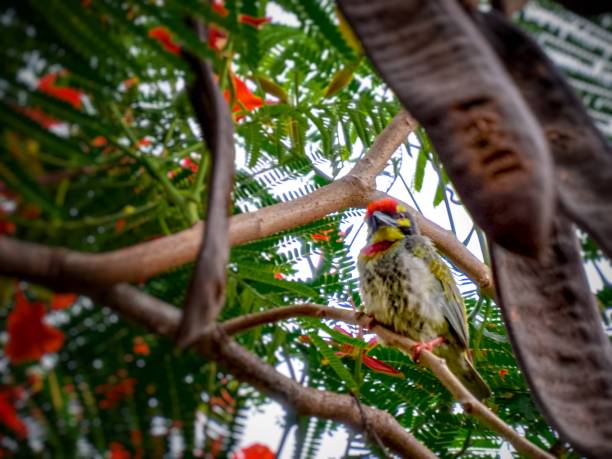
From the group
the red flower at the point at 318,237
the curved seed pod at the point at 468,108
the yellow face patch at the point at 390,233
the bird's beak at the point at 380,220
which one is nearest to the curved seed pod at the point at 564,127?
the curved seed pod at the point at 468,108

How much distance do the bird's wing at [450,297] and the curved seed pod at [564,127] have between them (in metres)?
1.56

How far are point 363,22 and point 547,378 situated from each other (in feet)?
1.48

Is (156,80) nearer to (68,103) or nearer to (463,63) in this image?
(68,103)

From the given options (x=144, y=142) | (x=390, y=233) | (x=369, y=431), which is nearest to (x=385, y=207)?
(x=390, y=233)

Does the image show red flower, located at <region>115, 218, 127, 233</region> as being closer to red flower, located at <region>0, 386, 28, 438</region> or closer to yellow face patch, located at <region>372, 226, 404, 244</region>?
red flower, located at <region>0, 386, 28, 438</region>

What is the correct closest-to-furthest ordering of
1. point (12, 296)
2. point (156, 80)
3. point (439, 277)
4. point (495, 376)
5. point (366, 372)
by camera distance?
point (12, 296) → point (156, 80) → point (366, 372) → point (495, 376) → point (439, 277)

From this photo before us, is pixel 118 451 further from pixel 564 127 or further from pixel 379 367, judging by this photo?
pixel 379 367

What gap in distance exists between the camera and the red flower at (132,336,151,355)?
695 millimetres

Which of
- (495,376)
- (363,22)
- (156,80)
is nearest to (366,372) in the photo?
(495,376)

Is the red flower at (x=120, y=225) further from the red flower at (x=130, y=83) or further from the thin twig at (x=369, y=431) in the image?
the thin twig at (x=369, y=431)

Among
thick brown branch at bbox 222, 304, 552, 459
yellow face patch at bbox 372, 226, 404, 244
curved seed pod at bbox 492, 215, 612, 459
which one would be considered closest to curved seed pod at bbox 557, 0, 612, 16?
curved seed pod at bbox 492, 215, 612, 459

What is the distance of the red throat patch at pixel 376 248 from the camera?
2.49 metres

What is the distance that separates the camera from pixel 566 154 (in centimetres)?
65

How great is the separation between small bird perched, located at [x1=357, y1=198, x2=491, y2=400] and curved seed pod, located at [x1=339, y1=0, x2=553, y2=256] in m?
1.54
